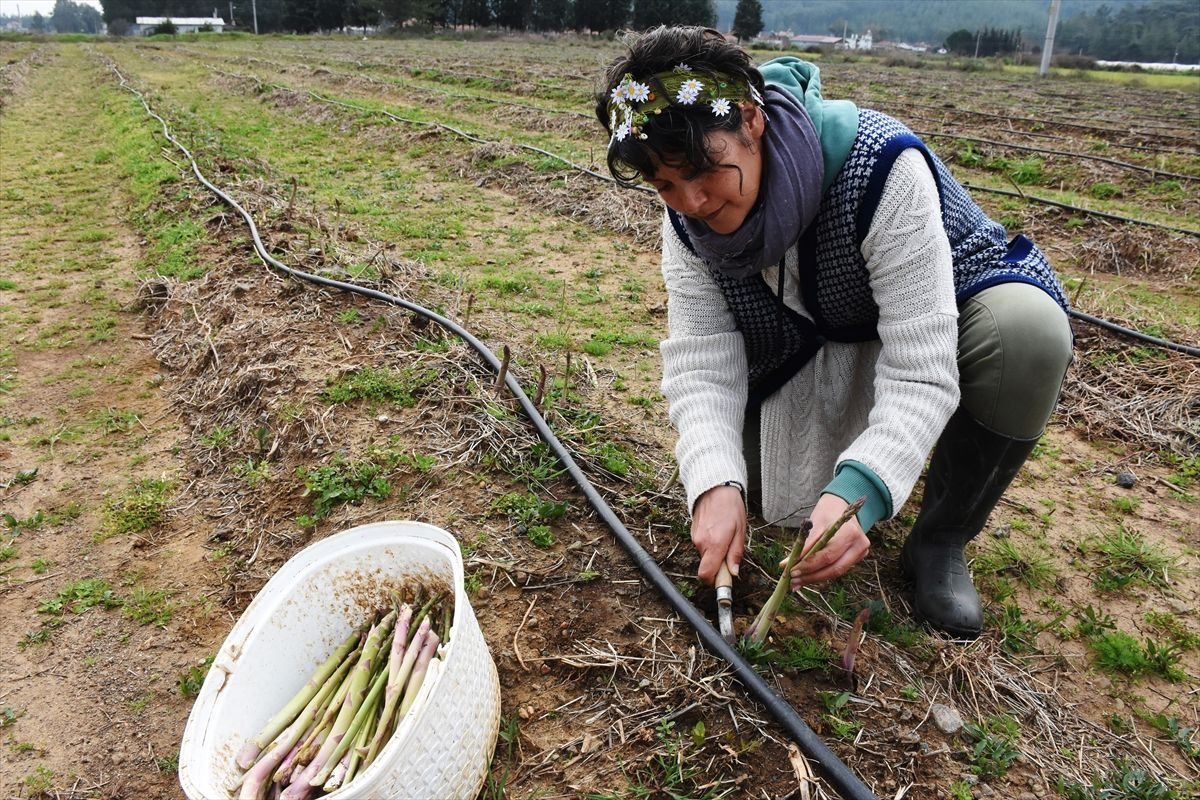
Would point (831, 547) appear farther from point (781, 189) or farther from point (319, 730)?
point (319, 730)

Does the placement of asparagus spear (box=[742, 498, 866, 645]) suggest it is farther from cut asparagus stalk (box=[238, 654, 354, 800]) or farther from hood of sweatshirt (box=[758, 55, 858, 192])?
cut asparagus stalk (box=[238, 654, 354, 800])

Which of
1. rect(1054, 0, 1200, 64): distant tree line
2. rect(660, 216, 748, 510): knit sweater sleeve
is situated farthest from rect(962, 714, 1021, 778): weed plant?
rect(1054, 0, 1200, 64): distant tree line

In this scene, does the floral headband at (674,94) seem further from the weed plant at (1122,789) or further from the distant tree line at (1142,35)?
the distant tree line at (1142,35)

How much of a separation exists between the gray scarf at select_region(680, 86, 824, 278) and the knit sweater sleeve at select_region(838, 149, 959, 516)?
0.18 m

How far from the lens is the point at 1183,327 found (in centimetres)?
384

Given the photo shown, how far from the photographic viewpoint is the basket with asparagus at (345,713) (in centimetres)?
145

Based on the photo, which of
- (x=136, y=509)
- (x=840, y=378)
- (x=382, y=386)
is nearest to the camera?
(x=840, y=378)

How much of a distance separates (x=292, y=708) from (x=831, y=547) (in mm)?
1255

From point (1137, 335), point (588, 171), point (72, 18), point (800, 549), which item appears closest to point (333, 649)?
point (800, 549)

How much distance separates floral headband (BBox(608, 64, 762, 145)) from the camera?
4.74 ft

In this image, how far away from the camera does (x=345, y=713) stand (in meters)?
1.55

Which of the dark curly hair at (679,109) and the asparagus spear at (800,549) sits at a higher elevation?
the dark curly hair at (679,109)

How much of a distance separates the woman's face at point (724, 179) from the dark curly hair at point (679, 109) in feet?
0.06

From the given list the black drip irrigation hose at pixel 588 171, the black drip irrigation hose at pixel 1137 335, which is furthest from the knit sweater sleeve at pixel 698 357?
the black drip irrigation hose at pixel 588 171
